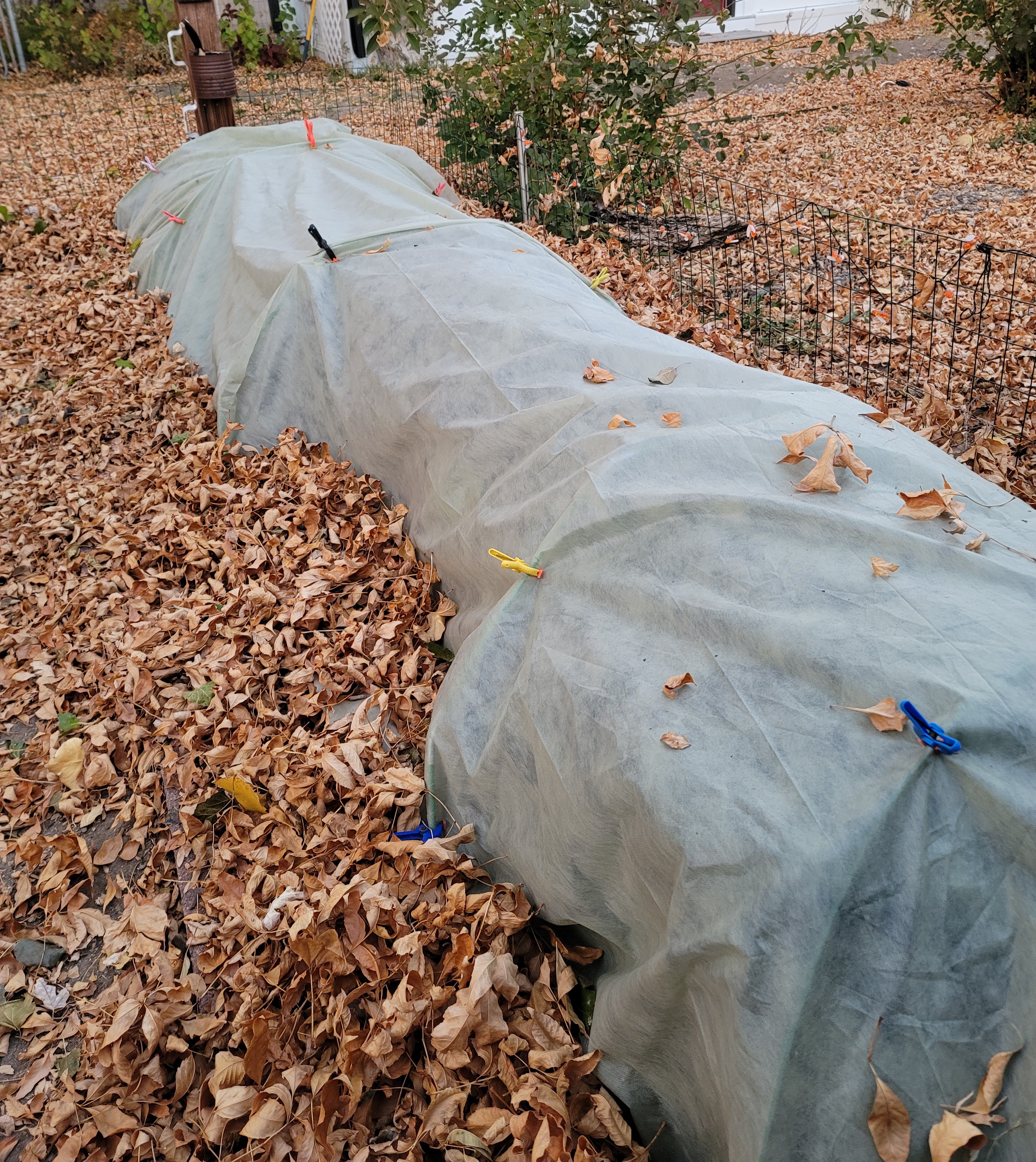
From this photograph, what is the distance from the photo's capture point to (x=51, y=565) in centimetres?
406

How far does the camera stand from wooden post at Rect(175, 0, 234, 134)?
7.36 metres

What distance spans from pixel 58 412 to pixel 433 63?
24.3ft

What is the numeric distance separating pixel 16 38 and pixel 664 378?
739 inches

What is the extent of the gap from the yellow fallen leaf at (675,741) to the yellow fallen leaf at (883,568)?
1.84 ft

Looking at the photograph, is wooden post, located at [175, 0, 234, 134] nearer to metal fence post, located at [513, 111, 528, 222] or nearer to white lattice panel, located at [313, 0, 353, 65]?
metal fence post, located at [513, 111, 528, 222]

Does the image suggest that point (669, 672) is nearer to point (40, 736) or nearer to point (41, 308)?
point (40, 736)

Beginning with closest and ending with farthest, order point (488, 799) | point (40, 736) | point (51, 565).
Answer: point (488, 799) → point (40, 736) → point (51, 565)

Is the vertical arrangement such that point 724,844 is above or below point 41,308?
below

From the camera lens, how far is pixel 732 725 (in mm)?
1725

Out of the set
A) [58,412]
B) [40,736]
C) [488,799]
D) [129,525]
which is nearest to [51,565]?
[129,525]

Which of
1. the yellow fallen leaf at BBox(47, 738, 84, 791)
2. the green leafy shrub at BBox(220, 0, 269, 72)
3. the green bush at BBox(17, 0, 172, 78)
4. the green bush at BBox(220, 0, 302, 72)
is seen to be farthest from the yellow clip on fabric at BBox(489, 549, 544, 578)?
the green bush at BBox(17, 0, 172, 78)

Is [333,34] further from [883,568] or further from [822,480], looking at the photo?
[883,568]

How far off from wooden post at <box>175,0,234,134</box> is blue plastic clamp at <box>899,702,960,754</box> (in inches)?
326

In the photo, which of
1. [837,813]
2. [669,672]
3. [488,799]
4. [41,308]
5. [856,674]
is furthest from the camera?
[41,308]
